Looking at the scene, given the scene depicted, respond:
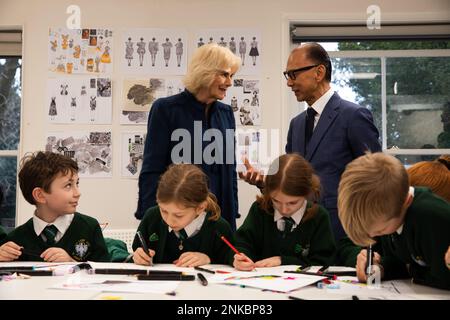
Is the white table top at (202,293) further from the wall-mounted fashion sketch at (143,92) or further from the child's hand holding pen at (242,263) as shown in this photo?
the wall-mounted fashion sketch at (143,92)

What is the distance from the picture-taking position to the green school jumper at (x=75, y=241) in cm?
183

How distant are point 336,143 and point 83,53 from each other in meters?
1.68

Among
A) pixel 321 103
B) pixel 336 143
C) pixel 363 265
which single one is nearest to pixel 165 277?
pixel 363 265

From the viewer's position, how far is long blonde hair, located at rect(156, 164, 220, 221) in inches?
68.6

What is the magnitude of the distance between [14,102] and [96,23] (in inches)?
27.6

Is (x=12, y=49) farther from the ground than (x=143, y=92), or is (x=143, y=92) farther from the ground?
(x=12, y=49)

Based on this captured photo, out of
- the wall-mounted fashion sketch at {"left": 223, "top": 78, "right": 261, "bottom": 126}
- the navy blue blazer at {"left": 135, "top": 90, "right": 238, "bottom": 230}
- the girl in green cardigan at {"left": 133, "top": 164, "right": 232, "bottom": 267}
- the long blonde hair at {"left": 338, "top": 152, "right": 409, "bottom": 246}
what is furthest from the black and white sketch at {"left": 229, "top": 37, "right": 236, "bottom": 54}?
the long blonde hair at {"left": 338, "top": 152, "right": 409, "bottom": 246}

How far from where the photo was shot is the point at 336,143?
6.68 ft

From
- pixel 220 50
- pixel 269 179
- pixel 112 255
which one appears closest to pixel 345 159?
pixel 269 179

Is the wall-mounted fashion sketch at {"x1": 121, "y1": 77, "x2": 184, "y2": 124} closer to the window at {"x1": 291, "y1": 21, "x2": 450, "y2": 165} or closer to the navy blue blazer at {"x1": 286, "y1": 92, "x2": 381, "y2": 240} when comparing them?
the window at {"x1": 291, "y1": 21, "x2": 450, "y2": 165}

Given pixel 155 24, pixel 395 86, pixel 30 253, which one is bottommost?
pixel 30 253

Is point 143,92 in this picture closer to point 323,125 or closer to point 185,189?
point 323,125

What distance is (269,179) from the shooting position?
176cm

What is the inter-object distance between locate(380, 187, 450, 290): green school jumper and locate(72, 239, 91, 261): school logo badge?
104 cm
